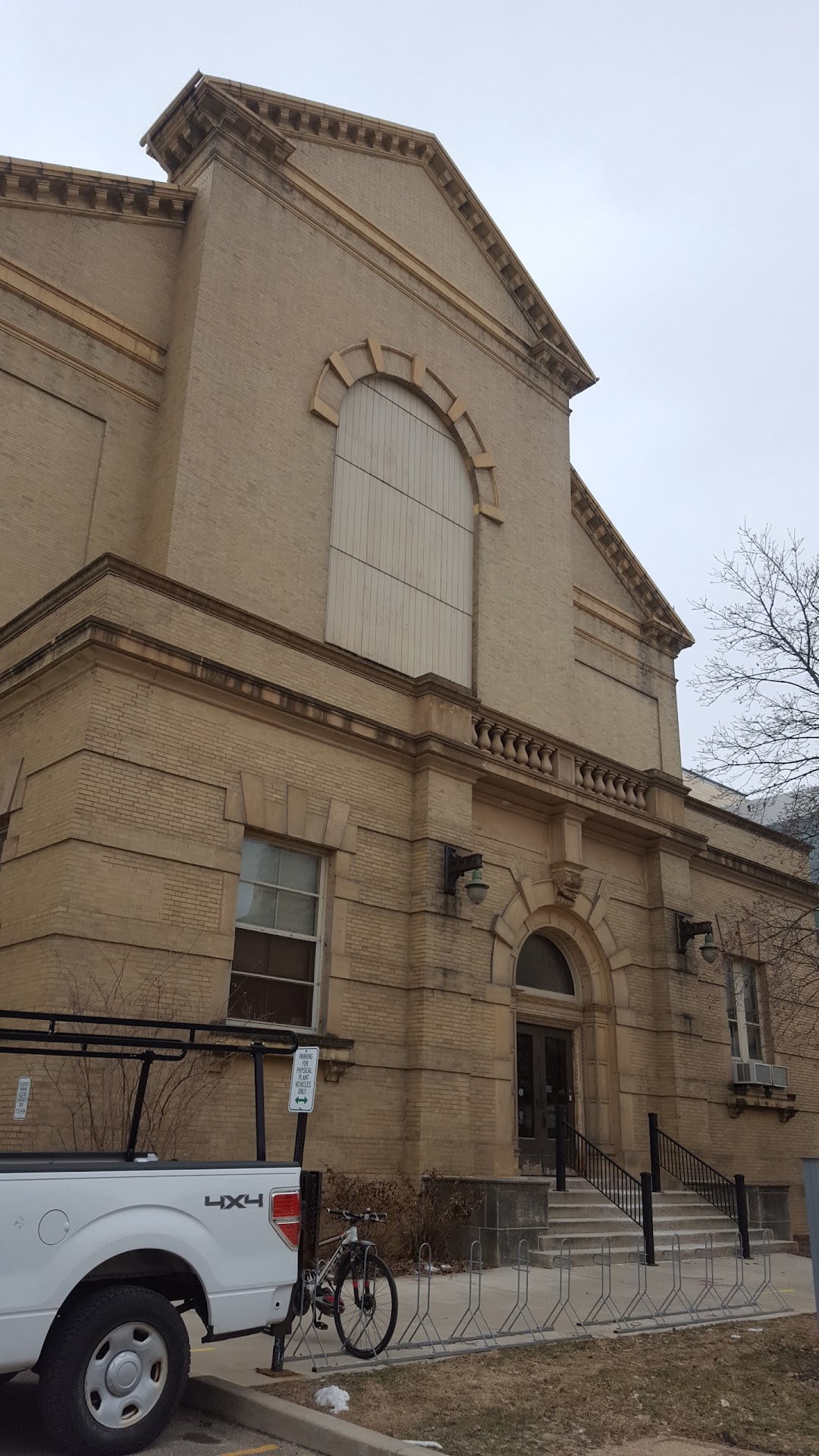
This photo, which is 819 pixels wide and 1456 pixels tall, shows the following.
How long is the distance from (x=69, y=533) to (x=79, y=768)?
569 cm

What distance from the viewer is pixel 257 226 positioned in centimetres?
1888

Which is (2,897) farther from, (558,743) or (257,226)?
(257,226)

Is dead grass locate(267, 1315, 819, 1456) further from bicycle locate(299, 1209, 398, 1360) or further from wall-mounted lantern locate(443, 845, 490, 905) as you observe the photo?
wall-mounted lantern locate(443, 845, 490, 905)

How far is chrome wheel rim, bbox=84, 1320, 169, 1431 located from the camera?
19.8 ft

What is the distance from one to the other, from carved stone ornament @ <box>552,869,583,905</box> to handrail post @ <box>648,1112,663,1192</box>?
3443mm

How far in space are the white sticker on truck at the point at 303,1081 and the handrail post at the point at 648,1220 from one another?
7.63 metres

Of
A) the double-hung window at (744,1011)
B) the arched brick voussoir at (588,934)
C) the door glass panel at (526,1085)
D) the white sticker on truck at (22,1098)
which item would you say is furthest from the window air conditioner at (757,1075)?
the white sticker on truck at (22,1098)

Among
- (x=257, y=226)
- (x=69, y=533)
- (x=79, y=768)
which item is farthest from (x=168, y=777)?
(x=257, y=226)

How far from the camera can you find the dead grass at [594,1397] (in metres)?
6.61

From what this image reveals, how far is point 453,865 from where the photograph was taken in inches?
623

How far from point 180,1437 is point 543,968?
1207 cm

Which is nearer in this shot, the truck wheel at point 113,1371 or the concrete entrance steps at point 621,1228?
the truck wheel at point 113,1371

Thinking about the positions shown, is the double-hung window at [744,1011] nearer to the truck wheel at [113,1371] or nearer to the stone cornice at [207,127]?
the truck wheel at [113,1371]

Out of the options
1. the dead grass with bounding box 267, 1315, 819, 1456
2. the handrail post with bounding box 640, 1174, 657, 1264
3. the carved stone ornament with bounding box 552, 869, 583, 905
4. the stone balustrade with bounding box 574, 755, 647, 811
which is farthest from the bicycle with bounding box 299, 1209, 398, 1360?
the stone balustrade with bounding box 574, 755, 647, 811
